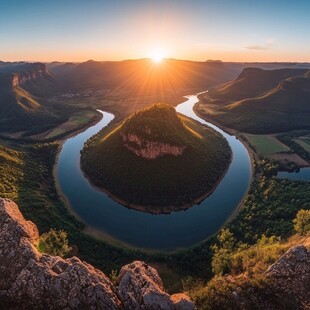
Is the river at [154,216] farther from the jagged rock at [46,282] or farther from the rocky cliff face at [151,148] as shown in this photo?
the jagged rock at [46,282]

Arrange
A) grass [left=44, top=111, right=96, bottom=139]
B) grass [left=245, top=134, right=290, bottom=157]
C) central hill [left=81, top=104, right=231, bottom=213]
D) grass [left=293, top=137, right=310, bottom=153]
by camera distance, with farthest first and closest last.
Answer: grass [left=44, top=111, right=96, bottom=139]
grass [left=293, top=137, right=310, bottom=153]
grass [left=245, top=134, right=290, bottom=157]
central hill [left=81, top=104, right=231, bottom=213]

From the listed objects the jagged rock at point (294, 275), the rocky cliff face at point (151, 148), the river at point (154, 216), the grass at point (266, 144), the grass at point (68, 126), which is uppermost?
the jagged rock at point (294, 275)

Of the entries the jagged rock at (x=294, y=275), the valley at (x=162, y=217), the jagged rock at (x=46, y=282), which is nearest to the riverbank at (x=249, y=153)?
the valley at (x=162, y=217)

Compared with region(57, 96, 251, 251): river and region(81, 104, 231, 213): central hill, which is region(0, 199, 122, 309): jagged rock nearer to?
region(57, 96, 251, 251): river

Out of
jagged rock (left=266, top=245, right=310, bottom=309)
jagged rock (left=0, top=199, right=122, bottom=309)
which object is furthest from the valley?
jagged rock (left=0, top=199, right=122, bottom=309)

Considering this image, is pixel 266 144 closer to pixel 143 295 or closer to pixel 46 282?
pixel 143 295
